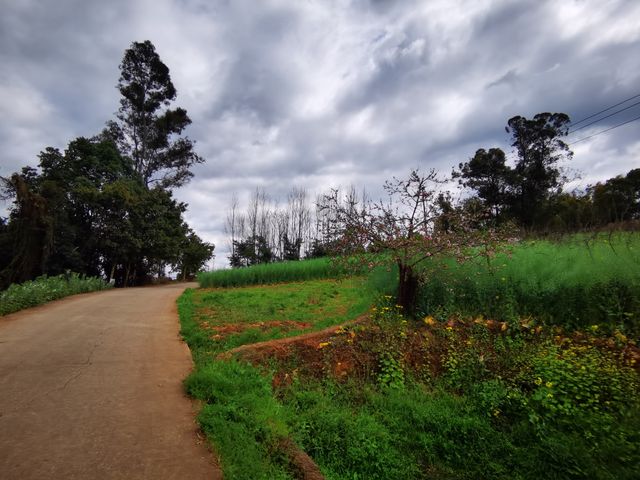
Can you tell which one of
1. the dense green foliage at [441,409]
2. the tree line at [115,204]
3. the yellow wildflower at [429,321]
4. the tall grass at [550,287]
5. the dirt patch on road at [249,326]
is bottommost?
the dense green foliage at [441,409]

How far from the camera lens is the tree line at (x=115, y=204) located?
14893 mm

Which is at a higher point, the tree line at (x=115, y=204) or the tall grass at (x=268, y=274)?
the tree line at (x=115, y=204)

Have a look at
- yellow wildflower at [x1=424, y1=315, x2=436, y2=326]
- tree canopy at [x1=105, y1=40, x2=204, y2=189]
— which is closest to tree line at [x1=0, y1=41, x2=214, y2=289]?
tree canopy at [x1=105, y1=40, x2=204, y2=189]

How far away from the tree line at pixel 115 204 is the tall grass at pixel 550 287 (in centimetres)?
1616

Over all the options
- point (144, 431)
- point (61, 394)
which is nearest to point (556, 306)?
point (144, 431)

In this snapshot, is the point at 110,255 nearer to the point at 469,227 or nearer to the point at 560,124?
the point at 469,227

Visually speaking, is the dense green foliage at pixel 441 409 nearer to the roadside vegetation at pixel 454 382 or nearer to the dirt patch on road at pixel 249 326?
the roadside vegetation at pixel 454 382

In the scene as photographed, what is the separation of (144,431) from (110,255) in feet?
73.9

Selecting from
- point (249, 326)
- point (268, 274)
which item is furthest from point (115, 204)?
point (249, 326)

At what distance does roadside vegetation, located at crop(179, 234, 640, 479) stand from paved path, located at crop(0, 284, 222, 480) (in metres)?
0.30

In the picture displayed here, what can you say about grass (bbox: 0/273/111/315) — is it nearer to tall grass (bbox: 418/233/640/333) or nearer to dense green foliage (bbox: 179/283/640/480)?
dense green foliage (bbox: 179/283/640/480)

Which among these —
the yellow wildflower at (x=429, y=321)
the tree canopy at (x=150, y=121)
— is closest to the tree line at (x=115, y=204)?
the tree canopy at (x=150, y=121)

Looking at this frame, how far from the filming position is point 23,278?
14047 mm

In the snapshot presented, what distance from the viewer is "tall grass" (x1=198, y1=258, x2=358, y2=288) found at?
52.9ft
